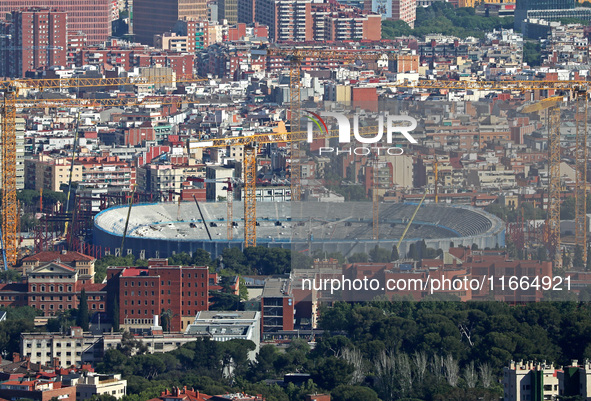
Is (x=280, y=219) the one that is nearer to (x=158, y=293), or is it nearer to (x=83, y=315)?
(x=158, y=293)

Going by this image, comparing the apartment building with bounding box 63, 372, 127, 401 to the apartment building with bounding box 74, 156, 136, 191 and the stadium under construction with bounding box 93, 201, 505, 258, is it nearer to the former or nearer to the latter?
the stadium under construction with bounding box 93, 201, 505, 258

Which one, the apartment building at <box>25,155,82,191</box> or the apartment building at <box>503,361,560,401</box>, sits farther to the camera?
the apartment building at <box>25,155,82,191</box>

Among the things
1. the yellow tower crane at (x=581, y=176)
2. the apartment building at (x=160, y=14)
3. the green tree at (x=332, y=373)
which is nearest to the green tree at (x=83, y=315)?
the green tree at (x=332, y=373)

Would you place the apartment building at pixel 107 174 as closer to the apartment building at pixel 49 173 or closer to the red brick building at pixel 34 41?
the apartment building at pixel 49 173

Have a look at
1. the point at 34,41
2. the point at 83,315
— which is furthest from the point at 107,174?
the point at 34,41

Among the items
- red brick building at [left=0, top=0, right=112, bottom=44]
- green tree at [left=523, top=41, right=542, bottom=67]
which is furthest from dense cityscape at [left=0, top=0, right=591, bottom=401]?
red brick building at [left=0, top=0, right=112, bottom=44]

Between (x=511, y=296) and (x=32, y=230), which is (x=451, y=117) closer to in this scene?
(x=511, y=296)
